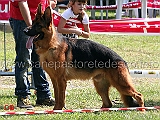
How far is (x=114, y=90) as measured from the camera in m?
8.09

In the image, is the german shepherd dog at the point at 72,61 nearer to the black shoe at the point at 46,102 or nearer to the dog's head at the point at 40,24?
the dog's head at the point at 40,24

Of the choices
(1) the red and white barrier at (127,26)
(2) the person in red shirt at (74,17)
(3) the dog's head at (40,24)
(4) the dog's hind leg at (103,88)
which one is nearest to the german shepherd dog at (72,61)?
(3) the dog's head at (40,24)

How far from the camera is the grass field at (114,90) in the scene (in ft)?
19.5

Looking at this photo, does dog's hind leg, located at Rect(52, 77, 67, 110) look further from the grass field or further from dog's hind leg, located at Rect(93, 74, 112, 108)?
dog's hind leg, located at Rect(93, 74, 112, 108)

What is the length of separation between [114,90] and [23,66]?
2.08 m

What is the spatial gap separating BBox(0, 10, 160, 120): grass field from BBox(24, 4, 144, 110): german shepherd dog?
0.38 m

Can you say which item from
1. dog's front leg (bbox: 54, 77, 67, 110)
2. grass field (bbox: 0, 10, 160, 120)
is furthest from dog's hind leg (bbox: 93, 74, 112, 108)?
dog's front leg (bbox: 54, 77, 67, 110)

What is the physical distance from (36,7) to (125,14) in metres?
17.8

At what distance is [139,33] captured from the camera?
382 inches

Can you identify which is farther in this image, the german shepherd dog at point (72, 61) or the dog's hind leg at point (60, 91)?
the dog's hind leg at point (60, 91)

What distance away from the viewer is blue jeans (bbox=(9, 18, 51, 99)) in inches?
261

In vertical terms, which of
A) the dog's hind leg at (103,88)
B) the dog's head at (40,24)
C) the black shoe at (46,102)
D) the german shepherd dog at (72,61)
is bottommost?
the black shoe at (46,102)

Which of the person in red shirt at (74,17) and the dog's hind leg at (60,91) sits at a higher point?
the person in red shirt at (74,17)

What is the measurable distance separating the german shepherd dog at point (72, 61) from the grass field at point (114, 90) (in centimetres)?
38
